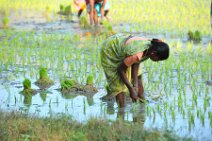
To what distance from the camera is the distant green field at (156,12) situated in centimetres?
1209

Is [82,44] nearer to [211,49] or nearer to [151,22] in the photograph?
[211,49]

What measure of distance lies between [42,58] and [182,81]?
8.12ft

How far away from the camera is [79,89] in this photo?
21.5 feet

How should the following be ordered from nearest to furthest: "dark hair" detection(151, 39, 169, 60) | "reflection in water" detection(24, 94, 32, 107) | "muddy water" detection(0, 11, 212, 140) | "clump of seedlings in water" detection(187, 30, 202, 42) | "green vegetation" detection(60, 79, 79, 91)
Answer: "dark hair" detection(151, 39, 169, 60)
"muddy water" detection(0, 11, 212, 140)
"reflection in water" detection(24, 94, 32, 107)
"green vegetation" detection(60, 79, 79, 91)
"clump of seedlings in water" detection(187, 30, 202, 42)

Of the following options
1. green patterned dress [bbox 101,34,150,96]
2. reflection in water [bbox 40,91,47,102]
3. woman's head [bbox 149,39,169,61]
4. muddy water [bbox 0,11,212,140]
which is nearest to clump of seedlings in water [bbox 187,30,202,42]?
muddy water [bbox 0,11,212,140]

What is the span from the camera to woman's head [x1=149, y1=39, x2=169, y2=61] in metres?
4.97

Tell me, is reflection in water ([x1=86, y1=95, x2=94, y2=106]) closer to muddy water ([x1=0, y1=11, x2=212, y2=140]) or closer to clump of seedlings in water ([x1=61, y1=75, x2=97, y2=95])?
muddy water ([x1=0, y1=11, x2=212, y2=140])

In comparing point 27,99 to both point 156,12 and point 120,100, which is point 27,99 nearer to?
point 120,100

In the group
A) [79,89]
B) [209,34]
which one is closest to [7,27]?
[209,34]

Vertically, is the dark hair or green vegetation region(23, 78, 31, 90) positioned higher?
the dark hair

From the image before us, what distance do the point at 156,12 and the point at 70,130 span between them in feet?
33.6

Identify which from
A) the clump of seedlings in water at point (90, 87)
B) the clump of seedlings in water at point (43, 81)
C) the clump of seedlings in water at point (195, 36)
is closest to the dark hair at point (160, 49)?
the clump of seedlings in water at point (90, 87)

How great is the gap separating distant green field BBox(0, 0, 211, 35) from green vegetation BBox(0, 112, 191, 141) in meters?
6.85

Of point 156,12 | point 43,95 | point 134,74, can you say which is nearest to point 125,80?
point 134,74
